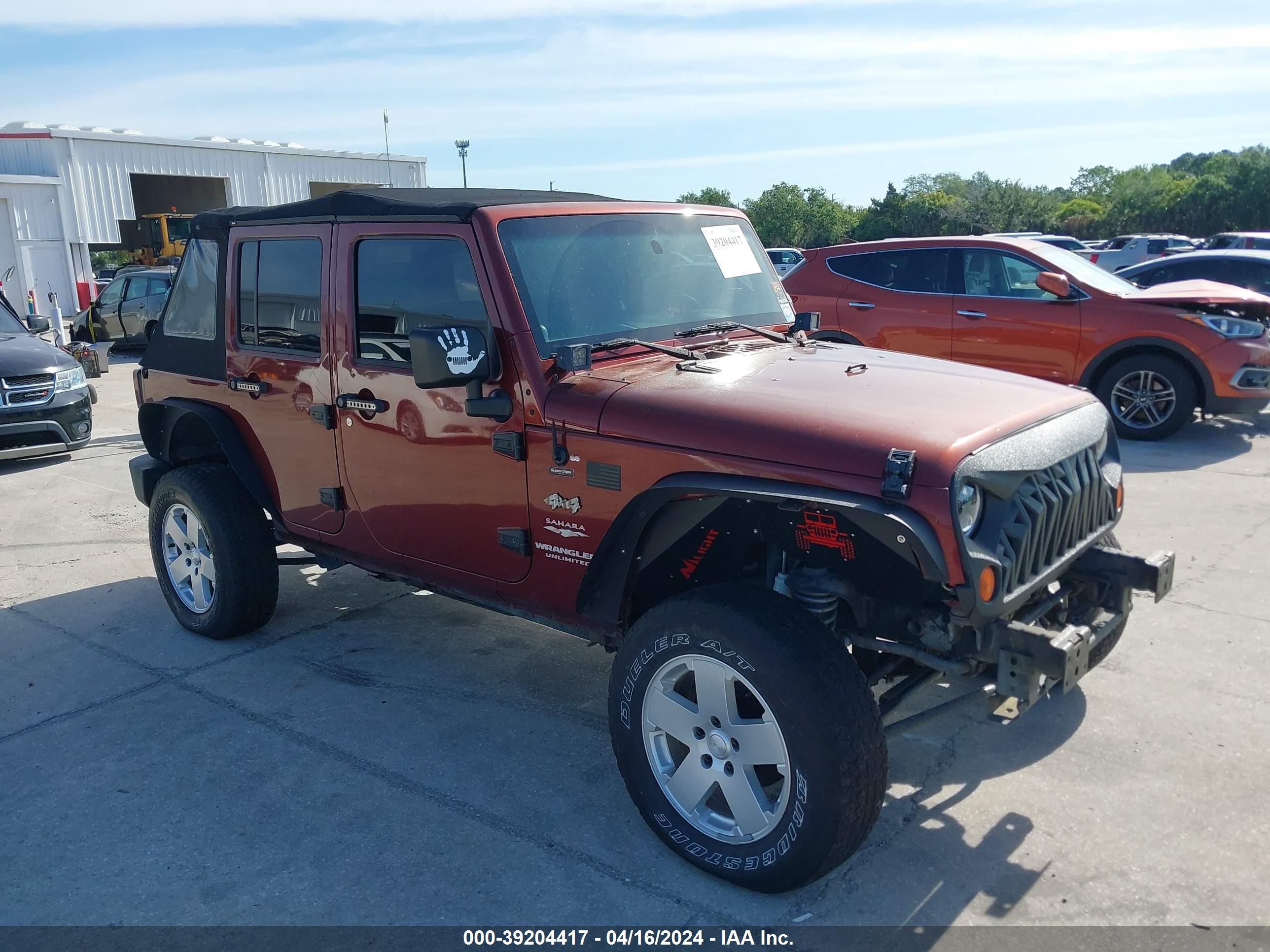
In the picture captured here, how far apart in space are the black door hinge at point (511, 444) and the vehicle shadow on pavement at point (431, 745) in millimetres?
1193

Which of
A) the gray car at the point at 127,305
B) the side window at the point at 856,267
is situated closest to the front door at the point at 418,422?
the side window at the point at 856,267

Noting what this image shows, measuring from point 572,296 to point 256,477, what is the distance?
6.44 ft

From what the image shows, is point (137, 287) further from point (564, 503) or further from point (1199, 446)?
point (564, 503)

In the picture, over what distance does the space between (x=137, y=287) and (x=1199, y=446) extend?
56.8 ft

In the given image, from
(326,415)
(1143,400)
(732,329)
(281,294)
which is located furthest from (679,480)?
(1143,400)

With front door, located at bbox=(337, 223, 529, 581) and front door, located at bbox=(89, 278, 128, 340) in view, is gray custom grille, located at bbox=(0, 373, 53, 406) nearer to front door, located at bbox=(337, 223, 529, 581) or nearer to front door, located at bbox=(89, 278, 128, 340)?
front door, located at bbox=(337, 223, 529, 581)

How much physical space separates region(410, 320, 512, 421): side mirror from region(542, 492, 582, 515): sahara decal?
0.32m

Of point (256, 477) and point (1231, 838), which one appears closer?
point (1231, 838)

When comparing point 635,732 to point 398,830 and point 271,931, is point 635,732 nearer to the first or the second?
point 398,830

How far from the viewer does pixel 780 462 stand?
2.87 m

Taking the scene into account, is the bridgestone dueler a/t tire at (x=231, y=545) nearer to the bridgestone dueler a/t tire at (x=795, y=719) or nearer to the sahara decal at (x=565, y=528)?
the sahara decal at (x=565, y=528)

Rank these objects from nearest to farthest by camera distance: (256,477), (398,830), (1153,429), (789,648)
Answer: (789,648)
(398,830)
(256,477)
(1153,429)

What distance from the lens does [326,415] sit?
4.19 m

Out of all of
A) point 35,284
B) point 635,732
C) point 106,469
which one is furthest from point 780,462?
point 35,284
